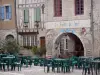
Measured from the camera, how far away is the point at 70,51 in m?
A: 26.6

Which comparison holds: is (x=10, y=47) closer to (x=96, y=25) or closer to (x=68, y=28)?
(x=68, y=28)

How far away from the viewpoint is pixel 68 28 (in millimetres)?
24844

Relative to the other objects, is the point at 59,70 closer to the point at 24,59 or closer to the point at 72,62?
the point at 72,62

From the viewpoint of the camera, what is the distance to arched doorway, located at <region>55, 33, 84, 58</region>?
85.8 ft

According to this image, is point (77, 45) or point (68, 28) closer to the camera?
point (68, 28)

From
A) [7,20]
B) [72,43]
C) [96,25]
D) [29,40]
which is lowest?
[72,43]

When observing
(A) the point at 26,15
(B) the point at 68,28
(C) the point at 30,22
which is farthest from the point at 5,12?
(B) the point at 68,28

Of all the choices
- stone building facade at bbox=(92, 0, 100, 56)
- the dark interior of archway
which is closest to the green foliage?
the dark interior of archway

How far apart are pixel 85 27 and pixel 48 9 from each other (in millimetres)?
3687

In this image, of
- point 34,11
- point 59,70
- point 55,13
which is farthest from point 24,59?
point 34,11

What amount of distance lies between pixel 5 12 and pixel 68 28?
945 centimetres

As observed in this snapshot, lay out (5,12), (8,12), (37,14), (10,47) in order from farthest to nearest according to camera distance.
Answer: (5,12), (8,12), (37,14), (10,47)

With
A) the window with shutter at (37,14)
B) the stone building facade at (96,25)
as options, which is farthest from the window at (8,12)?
the stone building facade at (96,25)

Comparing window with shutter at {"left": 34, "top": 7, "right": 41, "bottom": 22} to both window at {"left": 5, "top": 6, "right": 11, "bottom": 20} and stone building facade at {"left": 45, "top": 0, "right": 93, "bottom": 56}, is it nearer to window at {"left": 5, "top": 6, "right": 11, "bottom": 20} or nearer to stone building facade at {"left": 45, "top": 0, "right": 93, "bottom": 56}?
window at {"left": 5, "top": 6, "right": 11, "bottom": 20}
